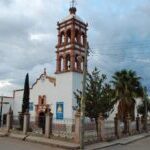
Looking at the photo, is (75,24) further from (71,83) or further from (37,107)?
(37,107)

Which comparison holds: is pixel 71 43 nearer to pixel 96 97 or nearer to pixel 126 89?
pixel 126 89

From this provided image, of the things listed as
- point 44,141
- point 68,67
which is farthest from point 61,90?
point 44,141

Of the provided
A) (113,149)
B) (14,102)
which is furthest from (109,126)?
(14,102)

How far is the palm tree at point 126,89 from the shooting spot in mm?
36406

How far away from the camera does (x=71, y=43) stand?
4191 centimetres

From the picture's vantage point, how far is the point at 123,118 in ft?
111

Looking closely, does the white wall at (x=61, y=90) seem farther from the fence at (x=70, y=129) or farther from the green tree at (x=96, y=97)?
the green tree at (x=96, y=97)

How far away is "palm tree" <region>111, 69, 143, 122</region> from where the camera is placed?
119 ft

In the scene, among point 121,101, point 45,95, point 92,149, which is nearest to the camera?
point 92,149

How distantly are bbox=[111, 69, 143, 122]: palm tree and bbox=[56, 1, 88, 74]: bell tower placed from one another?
6435 millimetres

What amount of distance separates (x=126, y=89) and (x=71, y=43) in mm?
9660

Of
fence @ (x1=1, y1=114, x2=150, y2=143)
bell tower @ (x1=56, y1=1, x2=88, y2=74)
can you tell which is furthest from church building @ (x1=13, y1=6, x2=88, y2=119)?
fence @ (x1=1, y1=114, x2=150, y2=143)

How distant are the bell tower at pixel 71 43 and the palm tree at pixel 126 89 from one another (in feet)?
21.1

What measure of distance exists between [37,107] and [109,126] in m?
20.2
